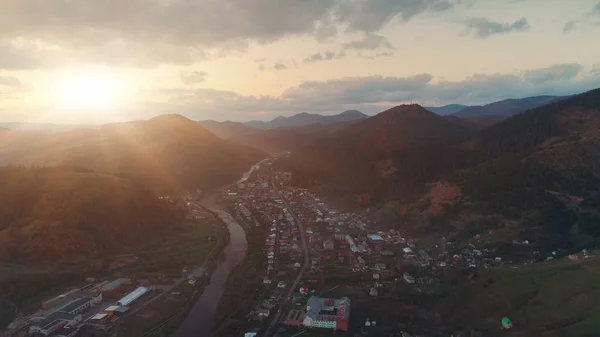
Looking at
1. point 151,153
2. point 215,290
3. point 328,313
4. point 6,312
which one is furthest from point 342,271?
point 151,153

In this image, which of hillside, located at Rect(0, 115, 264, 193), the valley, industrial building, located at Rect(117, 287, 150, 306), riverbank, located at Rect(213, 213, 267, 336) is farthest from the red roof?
hillside, located at Rect(0, 115, 264, 193)

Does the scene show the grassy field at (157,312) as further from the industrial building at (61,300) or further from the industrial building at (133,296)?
the industrial building at (61,300)

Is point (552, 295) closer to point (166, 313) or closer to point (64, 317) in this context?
point (166, 313)

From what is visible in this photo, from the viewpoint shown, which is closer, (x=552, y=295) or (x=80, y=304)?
(x=552, y=295)

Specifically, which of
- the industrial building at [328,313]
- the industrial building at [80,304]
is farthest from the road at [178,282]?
the industrial building at [328,313]

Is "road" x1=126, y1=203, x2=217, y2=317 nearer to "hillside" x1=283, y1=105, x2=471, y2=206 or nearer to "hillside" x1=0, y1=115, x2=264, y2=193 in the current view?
"hillside" x1=283, y1=105, x2=471, y2=206
